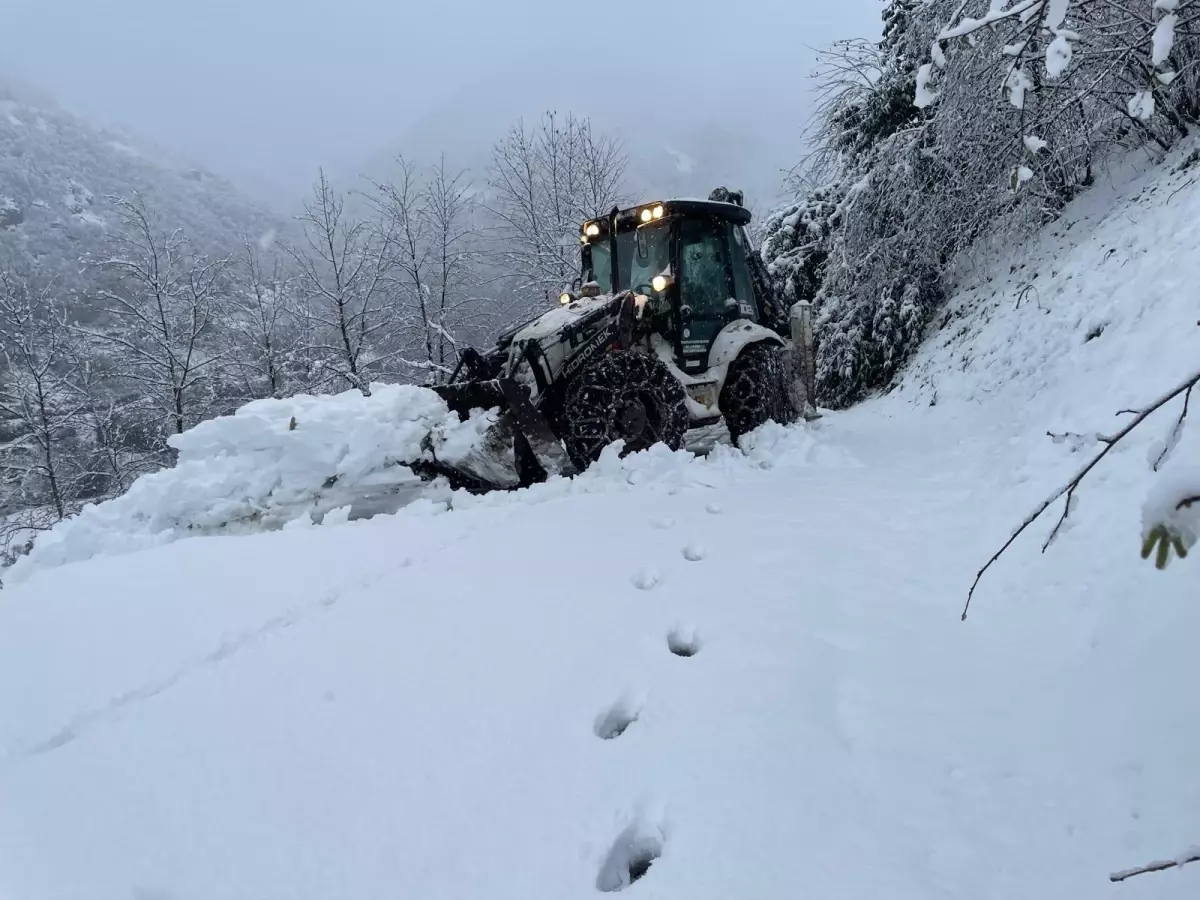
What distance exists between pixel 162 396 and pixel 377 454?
14.5 meters

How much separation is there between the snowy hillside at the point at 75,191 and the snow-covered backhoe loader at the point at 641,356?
25916mm

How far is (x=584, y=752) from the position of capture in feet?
6.84

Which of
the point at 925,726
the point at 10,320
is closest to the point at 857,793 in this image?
the point at 925,726

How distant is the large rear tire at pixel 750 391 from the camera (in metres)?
7.35

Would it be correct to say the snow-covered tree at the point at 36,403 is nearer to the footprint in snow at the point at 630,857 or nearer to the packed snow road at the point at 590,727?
the packed snow road at the point at 590,727

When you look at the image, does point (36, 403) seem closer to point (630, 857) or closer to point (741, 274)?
point (741, 274)

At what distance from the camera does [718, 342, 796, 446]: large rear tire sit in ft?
24.1

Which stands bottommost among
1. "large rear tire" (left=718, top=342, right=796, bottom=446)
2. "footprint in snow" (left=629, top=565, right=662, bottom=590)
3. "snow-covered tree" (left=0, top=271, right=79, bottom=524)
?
"footprint in snow" (left=629, top=565, right=662, bottom=590)

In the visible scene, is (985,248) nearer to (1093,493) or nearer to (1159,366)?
(1159,366)

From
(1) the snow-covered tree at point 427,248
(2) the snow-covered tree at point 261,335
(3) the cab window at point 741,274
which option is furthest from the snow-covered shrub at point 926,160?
(2) the snow-covered tree at point 261,335

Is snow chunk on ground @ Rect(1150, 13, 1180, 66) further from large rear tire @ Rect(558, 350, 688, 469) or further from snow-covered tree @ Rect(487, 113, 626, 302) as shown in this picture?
snow-covered tree @ Rect(487, 113, 626, 302)

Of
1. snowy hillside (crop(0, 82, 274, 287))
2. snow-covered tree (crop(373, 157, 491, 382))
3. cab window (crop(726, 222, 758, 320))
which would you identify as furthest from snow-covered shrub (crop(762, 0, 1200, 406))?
snowy hillside (crop(0, 82, 274, 287))

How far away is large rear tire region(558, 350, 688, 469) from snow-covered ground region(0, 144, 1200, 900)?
182 cm

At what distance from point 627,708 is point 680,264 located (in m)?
5.85
